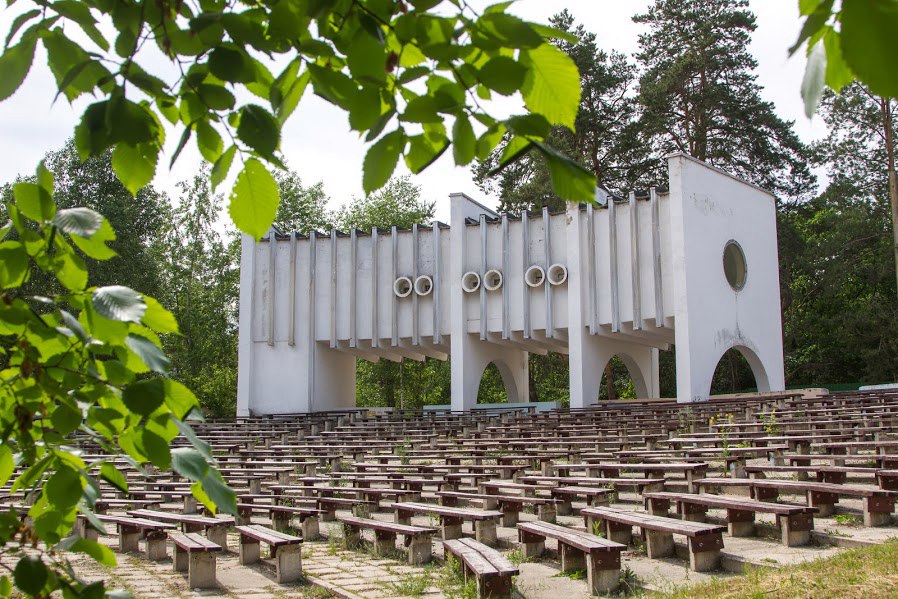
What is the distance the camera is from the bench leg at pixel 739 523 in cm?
732

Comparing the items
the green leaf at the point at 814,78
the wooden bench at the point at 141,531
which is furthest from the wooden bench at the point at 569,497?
the green leaf at the point at 814,78

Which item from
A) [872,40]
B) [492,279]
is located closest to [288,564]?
[872,40]

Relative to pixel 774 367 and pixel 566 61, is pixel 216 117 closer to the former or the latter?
pixel 566 61

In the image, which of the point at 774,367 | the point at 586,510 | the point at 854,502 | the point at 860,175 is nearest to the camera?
the point at 586,510

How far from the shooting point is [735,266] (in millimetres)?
27750

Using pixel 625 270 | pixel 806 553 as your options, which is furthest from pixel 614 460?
pixel 625 270

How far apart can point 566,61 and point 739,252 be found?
2760cm

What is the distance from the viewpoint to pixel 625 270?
26.5 metres

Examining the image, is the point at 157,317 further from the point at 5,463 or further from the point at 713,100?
the point at 713,100

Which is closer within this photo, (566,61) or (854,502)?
(566,61)

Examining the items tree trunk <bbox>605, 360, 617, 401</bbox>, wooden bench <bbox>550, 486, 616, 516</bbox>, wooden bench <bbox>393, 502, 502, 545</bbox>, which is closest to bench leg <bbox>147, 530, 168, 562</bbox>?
wooden bench <bbox>393, 502, 502, 545</bbox>

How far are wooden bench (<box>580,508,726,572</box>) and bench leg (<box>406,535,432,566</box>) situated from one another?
137cm

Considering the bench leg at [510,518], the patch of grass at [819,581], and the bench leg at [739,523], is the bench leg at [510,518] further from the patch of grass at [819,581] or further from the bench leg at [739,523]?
the patch of grass at [819,581]

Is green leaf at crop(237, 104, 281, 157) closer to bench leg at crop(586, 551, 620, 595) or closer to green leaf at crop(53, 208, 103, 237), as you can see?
green leaf at crop(53, 208, 103, 237)
